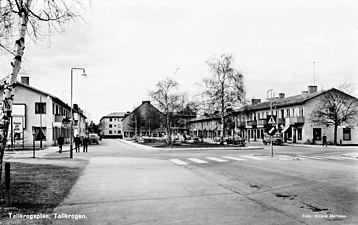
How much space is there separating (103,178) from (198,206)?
21.7 ft

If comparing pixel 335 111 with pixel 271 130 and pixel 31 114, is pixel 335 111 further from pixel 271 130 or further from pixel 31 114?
pixel 31 114

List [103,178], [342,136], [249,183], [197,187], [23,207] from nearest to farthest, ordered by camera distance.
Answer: [23,207], [197,187], [249,183], [103,178], [342,136]

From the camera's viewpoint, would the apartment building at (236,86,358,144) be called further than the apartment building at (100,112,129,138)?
No

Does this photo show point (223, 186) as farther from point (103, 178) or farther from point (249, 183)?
point (103, 178)

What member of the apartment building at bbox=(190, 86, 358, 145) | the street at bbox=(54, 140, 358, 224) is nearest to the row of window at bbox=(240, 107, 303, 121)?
the apartment building at bbox=(190, 86, 358, 145)

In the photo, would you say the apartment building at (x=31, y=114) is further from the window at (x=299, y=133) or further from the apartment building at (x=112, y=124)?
the apartment building at (x=112, y=124)

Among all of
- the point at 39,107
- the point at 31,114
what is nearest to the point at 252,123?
the point at 39,107

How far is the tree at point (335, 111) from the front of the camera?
52.9 metres

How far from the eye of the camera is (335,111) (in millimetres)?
52719

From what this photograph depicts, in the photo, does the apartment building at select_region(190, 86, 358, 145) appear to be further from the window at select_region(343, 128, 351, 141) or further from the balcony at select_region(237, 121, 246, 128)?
the balcony at select_region(237, 121, 246, 128)

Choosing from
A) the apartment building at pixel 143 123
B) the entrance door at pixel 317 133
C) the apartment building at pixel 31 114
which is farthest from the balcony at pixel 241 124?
the apartment building at pixel 31 114

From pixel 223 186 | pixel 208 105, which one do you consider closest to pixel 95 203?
pixel 223 186

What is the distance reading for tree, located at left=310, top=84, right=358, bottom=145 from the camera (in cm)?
5288

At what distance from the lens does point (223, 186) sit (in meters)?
12.3
